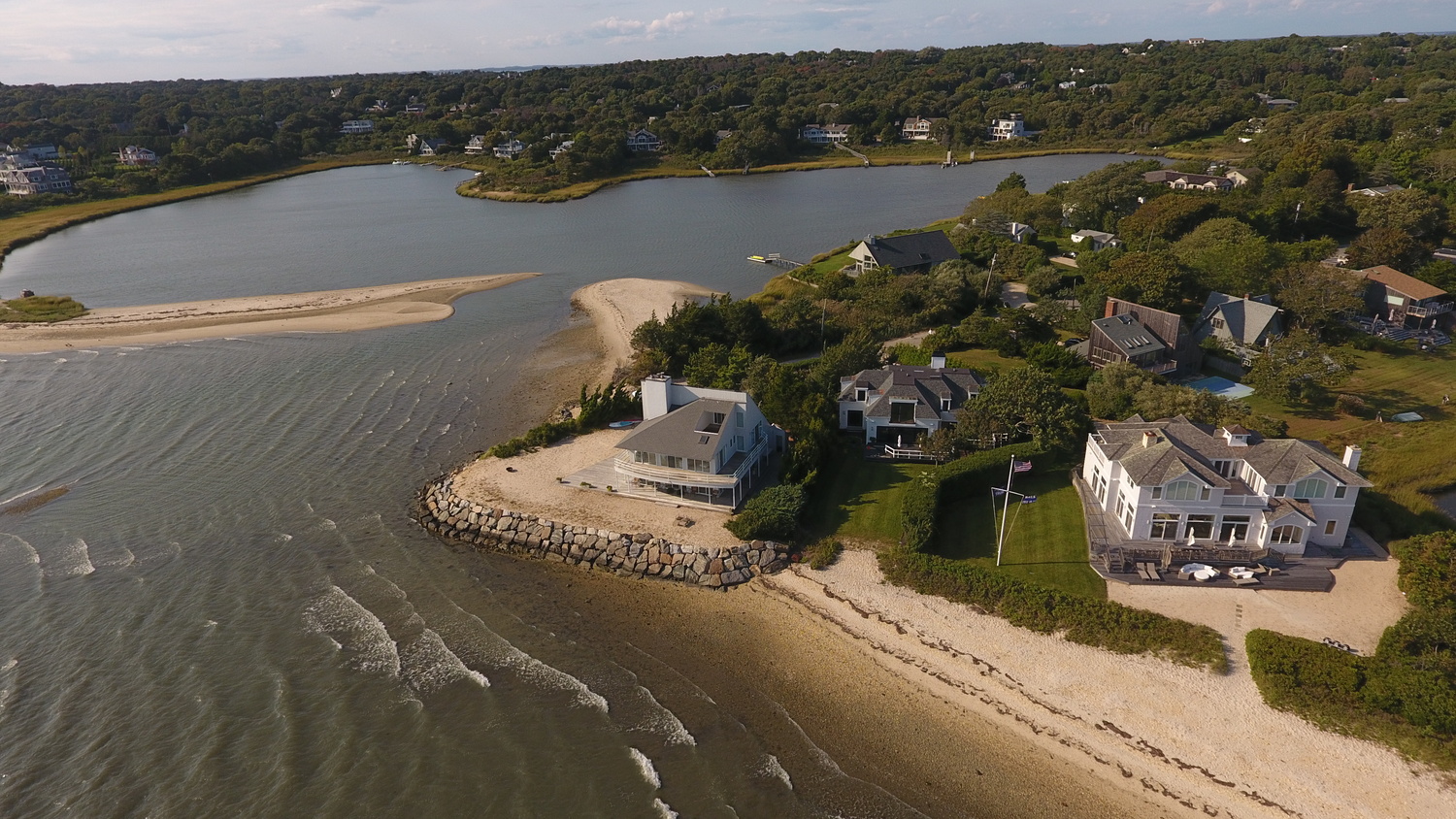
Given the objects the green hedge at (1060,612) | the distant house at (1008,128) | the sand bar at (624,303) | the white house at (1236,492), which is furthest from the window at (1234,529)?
the distant house at (1008,128)

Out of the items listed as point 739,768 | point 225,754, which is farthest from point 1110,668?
point 225,754

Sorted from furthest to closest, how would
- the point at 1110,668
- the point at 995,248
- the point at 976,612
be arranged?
the point at 995,248 → the point at 976,612 → the point at 1110,668

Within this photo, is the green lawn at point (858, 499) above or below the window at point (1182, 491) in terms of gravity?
below

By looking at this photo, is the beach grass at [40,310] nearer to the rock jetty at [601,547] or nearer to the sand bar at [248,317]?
the sand bar at [248,317]

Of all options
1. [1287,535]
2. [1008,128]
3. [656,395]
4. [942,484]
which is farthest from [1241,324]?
[1008,128]

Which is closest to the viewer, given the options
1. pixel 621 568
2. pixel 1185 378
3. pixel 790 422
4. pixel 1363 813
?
pixel 1363 813

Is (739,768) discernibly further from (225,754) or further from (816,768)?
(225,754)
